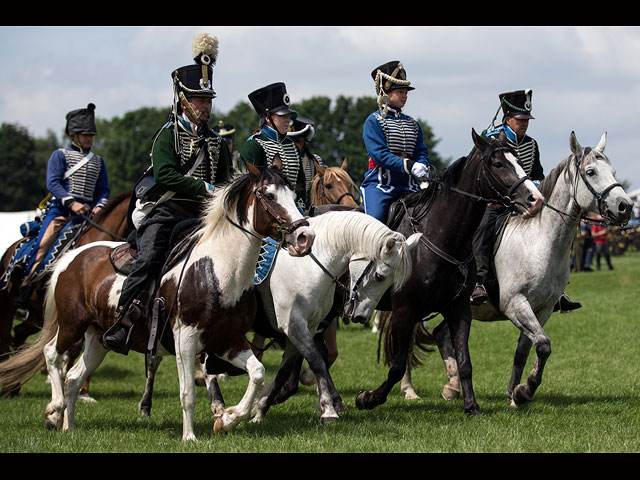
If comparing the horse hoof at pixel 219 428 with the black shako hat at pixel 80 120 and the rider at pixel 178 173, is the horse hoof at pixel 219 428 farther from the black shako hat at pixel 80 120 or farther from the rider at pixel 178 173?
the black shako hat at pixel 80 120

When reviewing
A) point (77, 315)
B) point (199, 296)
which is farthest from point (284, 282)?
point (77, 315)

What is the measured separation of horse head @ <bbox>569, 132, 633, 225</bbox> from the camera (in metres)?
8.93

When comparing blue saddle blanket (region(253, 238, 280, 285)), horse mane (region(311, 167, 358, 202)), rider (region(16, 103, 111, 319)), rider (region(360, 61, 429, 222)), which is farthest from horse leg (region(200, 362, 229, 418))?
horse mane (region(311, 167, 358, 202))

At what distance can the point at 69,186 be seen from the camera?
12133mm

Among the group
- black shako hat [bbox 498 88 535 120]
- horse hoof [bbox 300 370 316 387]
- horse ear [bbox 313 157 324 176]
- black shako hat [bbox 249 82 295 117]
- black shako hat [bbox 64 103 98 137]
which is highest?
black shako hat [bbox 498 88 535 120]

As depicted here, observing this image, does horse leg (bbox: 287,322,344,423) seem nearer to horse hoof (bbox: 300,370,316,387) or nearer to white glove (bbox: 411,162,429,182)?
white glove (bbox: 411,162,429,182)

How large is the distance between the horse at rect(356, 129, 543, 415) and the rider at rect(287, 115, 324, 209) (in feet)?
10.4

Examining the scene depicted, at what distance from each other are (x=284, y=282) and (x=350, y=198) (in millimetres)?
4140

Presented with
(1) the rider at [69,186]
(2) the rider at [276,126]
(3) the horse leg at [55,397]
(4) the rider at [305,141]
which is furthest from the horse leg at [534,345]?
(1) the rider at [69,186]

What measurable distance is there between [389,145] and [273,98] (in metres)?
1.47

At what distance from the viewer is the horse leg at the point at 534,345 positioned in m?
9.20

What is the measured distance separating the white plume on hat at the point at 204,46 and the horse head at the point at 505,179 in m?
2.81

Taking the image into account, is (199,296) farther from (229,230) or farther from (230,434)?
(230,434)

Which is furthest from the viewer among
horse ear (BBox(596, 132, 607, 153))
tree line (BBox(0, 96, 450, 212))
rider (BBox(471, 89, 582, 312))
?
tree line (BBox(0, 96, 450, 212))
